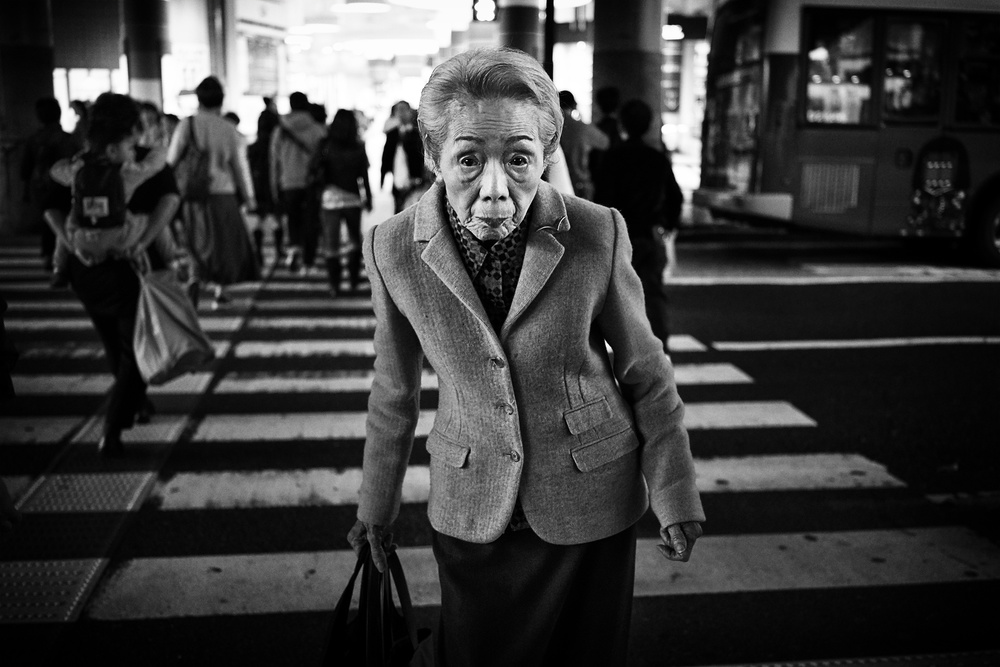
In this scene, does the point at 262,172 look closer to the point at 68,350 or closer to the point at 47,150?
the point at 47,150

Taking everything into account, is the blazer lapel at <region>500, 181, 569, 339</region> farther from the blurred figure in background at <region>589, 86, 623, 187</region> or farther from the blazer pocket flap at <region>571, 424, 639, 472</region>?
the blurred figure in background at <region>589, 86, 623, 187</region>

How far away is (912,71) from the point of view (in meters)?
13.7

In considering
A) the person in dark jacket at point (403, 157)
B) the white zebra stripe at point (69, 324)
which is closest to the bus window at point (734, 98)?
the person in dark jacket at point (403, 157)

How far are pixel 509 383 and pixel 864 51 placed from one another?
12987 mm

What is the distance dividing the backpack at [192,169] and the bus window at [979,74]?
9807mm

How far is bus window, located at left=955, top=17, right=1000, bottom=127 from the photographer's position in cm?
1365

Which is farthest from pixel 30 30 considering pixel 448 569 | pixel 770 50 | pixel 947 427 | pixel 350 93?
pixel 350 93

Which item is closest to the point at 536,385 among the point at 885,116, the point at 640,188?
the point at 640,188

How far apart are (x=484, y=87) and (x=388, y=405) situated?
30.1 inches

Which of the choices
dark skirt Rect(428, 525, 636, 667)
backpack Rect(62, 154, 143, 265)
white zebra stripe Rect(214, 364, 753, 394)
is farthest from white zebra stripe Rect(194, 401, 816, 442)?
dark skirt Rect(428, 525, 636, 667)

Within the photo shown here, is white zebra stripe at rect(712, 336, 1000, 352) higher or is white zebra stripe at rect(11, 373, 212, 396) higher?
white zebra stripe at rect(712, 336, 1000, 352)

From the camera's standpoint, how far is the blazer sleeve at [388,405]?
2.34 metres

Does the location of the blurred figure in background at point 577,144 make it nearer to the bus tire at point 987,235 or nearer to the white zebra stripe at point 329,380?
the white zebra stripe at point 329,380

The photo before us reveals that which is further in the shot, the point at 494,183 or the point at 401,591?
the point at 401,591
